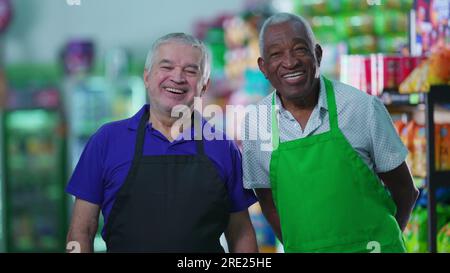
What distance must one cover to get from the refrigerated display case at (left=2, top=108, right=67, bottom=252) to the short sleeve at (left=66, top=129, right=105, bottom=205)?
15.4 feet

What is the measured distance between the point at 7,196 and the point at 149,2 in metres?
1.97

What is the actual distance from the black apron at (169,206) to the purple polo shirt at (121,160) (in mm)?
19

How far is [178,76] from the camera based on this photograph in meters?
1.81

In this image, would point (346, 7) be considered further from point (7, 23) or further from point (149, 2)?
point (7, 23)

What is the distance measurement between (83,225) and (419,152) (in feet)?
5.67

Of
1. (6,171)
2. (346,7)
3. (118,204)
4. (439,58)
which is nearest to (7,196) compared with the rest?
(6,171)

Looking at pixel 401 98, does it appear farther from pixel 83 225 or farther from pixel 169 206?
pixel 83 225

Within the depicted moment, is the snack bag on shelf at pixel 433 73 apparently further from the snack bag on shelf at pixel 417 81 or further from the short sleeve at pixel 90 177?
the short sleeve at pixel 90 177

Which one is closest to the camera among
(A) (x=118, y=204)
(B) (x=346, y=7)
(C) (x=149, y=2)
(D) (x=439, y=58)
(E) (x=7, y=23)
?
(A) (x=118, y=204)

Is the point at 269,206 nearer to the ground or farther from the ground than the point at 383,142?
nearer to the ground

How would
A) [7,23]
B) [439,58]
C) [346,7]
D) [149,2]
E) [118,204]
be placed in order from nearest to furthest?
[118,204] < [439,58] < [346,7] < [149,2] < [7,23]

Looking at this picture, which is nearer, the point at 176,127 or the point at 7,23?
the point at 176,127

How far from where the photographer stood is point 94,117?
6430 millimetres

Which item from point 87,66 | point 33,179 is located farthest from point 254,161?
point 87,66
